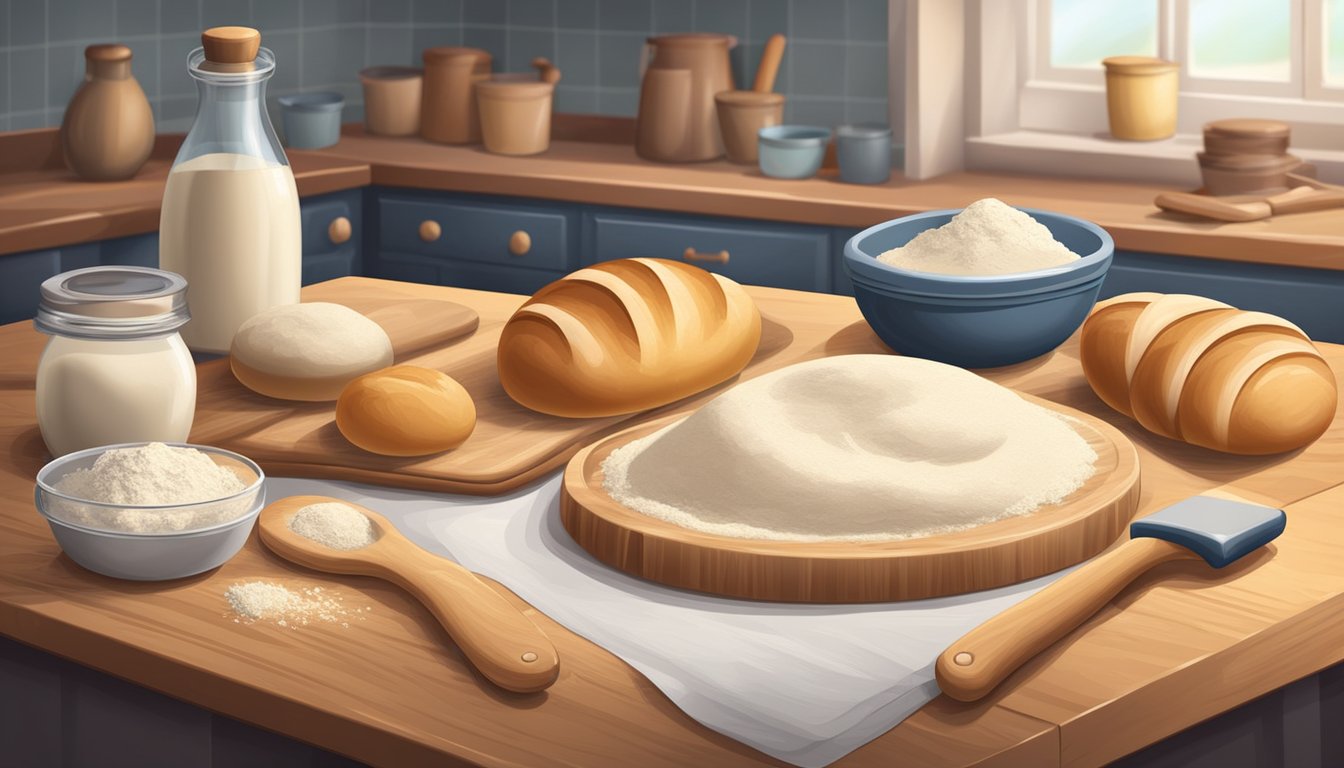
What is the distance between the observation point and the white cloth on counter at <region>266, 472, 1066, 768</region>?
826mm

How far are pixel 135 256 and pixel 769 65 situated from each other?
1.37m

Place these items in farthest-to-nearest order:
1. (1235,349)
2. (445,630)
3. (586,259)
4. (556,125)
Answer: (556,125), (586,259), (1235,349), (445,630)

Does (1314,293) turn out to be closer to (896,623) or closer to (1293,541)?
(1293,541)

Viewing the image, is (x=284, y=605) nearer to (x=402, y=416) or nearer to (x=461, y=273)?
(x=402, y=416)

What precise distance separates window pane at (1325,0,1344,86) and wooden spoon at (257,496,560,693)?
256cm

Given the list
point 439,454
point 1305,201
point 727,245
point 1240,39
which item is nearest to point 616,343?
point 439,454

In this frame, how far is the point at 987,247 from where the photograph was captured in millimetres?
1485

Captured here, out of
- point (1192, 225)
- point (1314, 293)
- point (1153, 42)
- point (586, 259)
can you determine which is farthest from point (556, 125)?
point (1314, 293)

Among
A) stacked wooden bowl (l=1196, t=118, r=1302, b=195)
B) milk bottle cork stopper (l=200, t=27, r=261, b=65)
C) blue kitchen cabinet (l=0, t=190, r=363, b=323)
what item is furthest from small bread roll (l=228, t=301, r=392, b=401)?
stacked wooden bowl (l=1196, t=118, r=1302, b=195)

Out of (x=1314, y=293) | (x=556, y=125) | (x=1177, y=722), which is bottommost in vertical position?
(x=1177, y=722)

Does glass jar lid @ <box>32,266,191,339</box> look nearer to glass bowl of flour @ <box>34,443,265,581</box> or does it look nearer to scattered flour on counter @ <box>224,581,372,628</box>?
glass bowl of flour @ <box>34,443,265,581</box>

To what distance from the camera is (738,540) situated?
Result: 1.00 metres

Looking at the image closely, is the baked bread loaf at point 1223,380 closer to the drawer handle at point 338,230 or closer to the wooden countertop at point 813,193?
the wooden countertop at point 813,193

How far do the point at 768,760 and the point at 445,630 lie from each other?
233 millimetres
